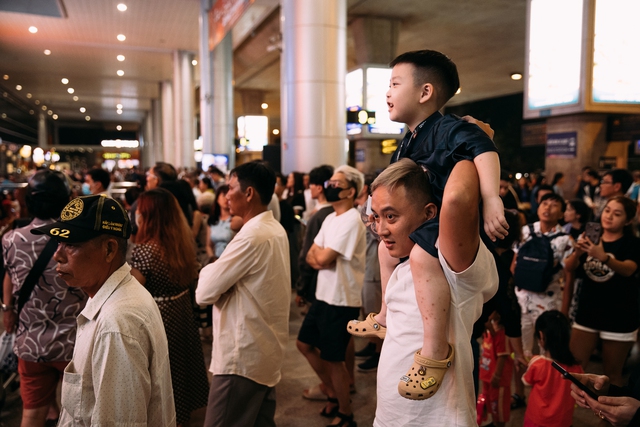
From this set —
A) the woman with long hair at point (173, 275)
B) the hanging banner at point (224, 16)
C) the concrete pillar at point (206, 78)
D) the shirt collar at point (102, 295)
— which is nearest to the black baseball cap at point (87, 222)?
the shirt collar at point (102, 295)

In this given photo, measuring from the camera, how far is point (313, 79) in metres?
9.98

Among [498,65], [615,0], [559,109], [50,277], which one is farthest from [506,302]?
[498,65]

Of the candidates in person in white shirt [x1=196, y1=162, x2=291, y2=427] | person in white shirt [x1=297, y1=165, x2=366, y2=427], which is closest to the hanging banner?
person in white shirt [x1=297, y1=165, x2=366, y2=427]

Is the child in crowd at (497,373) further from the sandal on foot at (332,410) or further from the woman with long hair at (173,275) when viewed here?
the woman with long hair at (173,275)

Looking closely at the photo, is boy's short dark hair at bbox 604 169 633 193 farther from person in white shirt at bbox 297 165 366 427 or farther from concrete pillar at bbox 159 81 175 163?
concrete pillar at bbox 159 81 175 163

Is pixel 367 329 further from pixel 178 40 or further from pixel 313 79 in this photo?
pixel 178 40

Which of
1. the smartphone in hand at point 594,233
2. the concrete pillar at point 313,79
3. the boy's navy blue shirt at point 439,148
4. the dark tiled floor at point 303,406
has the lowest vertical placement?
the dark tiled floor at point 303,406

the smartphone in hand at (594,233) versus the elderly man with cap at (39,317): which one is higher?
the smartphone in hand at (594,233)

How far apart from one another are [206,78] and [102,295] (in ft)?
65.5

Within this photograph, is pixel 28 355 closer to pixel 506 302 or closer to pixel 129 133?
pixel 506 302

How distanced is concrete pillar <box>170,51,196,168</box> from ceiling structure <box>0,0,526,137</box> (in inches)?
30.5

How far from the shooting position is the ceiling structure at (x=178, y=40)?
16.9 metres

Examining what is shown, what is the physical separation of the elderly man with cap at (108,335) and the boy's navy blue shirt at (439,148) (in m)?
1.15

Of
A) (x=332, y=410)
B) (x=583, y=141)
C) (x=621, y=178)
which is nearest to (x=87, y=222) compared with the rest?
(x=332, y=410)
